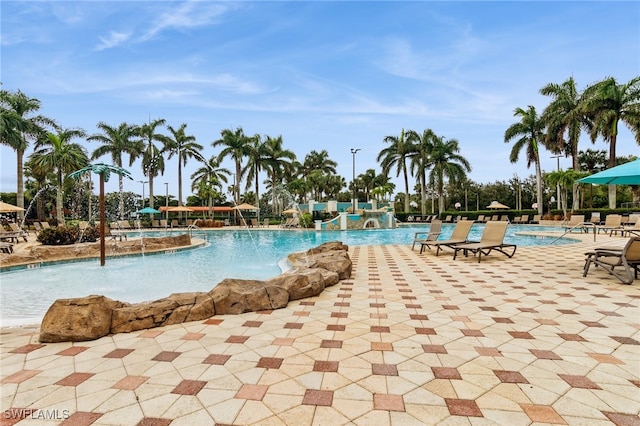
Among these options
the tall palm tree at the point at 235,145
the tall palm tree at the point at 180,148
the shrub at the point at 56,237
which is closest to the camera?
the shrub at the point at 56,237

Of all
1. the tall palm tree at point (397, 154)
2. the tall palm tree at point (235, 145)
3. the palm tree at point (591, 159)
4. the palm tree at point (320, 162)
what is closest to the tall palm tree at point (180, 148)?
the tall palm tree at point (235, 145)

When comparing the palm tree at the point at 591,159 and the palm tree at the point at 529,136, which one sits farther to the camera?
the palm tree at the point at 591,159

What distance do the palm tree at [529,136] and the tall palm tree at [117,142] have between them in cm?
3324

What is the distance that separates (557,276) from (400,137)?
29051 mm

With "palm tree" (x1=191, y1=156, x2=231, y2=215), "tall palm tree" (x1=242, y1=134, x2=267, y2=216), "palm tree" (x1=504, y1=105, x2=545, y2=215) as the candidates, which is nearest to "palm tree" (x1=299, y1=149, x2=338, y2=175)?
"palm tree" (x1=191, y1=156, x2=231, y2=215)

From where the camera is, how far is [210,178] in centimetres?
3388

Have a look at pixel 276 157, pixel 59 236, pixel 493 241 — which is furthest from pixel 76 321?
pixel 276 157

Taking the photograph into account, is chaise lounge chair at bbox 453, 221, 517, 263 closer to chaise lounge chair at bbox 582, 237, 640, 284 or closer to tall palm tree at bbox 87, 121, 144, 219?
chaise lounge chair at bbox 582, 237, 640, 284

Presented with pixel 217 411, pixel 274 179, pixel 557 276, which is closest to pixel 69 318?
pixel 217 411

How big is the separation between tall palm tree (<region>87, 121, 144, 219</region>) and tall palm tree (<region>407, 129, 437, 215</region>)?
26.3 metres

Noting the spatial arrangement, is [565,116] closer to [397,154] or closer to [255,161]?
[397,154]

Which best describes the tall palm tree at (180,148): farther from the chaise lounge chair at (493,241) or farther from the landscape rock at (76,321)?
the landscape rock at (76,321)

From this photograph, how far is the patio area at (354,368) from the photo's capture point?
1.99 metres

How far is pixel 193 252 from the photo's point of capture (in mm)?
12258
